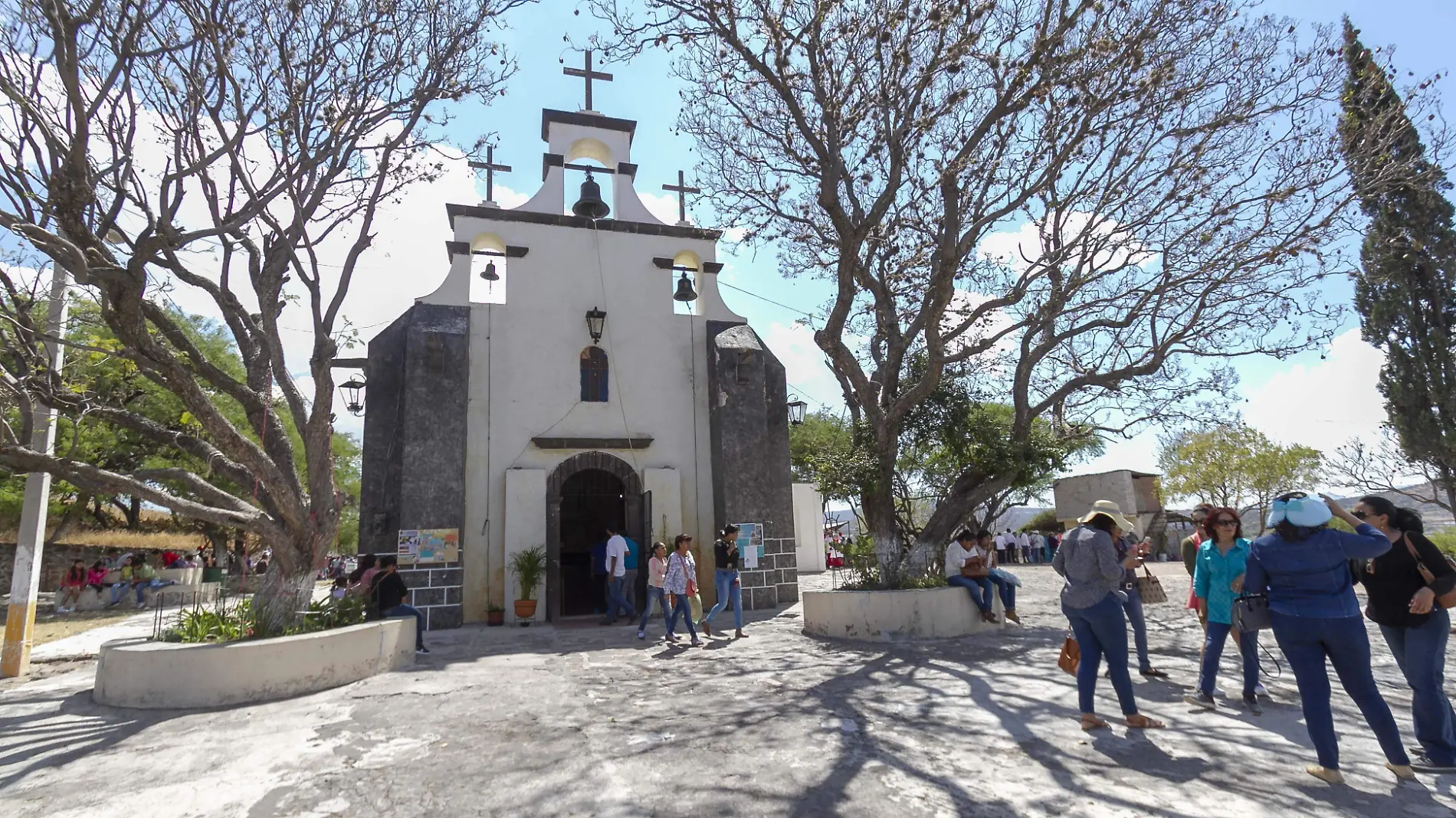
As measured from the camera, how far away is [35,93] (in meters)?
7.24

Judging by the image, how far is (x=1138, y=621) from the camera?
21.6ft

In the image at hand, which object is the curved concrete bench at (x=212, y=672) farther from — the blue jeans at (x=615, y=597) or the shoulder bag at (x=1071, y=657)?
the shoulder bag at (x=1071, y=657)

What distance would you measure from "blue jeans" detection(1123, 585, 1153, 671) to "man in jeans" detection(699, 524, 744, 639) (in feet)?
15.3

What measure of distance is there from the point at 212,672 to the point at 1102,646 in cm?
691

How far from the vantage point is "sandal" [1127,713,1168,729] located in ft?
16.4

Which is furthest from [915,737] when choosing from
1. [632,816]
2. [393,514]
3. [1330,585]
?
[393,514]

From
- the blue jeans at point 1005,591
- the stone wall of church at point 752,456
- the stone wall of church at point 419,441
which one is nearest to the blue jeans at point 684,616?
the stone wall of church at point 752,456

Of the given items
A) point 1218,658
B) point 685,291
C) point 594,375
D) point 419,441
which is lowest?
point 1218,658

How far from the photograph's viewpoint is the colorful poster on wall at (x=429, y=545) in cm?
1154

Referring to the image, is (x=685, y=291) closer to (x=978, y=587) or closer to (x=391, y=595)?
(x=978, y=587)

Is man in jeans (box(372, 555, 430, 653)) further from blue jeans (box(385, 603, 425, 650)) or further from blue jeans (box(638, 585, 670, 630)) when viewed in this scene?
blue jeans (box(638, 585, 670, 630))

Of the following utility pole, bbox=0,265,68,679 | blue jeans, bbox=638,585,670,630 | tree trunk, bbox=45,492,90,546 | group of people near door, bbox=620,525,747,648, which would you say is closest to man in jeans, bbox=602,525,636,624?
group of people near door, bbox=620,525,747,648

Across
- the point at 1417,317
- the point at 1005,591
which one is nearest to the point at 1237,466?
the point at 1417,317

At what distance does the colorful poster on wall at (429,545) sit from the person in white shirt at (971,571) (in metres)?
7.32
